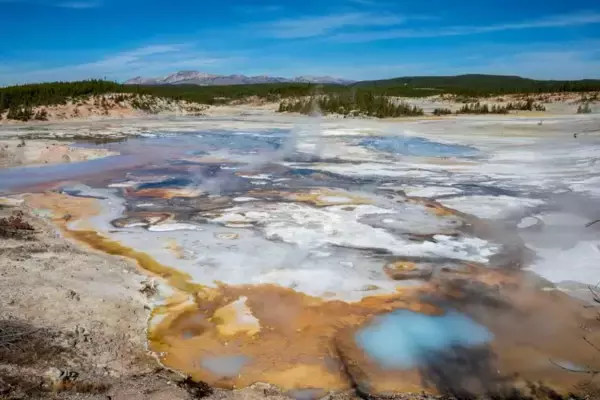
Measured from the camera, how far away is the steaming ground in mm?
3793

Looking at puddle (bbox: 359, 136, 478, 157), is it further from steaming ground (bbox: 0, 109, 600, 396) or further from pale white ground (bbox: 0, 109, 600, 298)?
pale white ground (bbox: 0, 109, 600, 298)

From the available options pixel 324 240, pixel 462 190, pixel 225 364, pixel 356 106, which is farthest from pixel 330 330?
pixel 356 106

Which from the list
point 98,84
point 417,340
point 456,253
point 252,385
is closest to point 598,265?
point 456,253

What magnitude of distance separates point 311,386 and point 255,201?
4.90 meters

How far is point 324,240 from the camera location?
6156 mm

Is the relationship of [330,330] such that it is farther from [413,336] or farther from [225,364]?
[225,364]

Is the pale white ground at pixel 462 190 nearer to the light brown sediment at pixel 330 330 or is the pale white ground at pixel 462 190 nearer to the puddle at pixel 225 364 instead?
the light brown sediment at pixel 330 330

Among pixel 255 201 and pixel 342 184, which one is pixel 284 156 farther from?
pixel 255 201

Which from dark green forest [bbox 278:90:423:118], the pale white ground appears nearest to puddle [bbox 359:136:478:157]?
the pale white ground

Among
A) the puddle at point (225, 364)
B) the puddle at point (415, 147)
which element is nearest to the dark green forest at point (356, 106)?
the puddle at point (415, 147)

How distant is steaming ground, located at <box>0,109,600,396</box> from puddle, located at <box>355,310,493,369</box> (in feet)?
0.06

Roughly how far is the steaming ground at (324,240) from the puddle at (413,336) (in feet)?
0.06

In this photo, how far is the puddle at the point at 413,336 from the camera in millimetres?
3693

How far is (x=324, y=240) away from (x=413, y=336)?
2305mm
